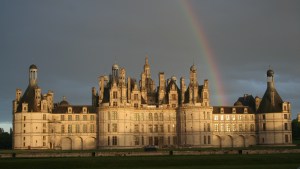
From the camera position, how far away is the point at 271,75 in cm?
11200

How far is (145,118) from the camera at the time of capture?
104688 millimetres

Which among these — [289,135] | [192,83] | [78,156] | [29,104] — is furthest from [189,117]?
[78,156]

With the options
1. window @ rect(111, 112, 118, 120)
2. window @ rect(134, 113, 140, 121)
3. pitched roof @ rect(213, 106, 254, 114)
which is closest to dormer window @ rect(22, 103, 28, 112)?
window @ rect(111, 112, 118, 120)

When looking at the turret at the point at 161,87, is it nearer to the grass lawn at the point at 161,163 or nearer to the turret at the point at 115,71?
the turret at the point at 115,71

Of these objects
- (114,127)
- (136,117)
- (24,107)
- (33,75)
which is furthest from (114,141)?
(33,75)

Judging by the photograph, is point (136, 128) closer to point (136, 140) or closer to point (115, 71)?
point (136, 140)

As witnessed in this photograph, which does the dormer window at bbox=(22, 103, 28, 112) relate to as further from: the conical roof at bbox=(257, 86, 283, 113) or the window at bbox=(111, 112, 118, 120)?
the conical roof at bbox=(257, 86, 283, 113)

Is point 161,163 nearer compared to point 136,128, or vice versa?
point 161,163

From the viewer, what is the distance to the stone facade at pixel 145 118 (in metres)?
99.6

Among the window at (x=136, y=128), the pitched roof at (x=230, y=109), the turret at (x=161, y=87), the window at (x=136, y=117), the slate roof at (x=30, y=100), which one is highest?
the turret at (x=161, y=87)

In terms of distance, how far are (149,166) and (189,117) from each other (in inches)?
2161

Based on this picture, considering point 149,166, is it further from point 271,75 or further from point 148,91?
point 271,75

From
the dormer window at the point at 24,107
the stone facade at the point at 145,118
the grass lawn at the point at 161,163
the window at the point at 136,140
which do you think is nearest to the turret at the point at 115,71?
the stone facade at the point at 145,118

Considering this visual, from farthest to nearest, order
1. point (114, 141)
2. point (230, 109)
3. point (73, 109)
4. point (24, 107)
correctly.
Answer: point (230, 109) → point (73, 109) → point (114, 141) → point (24, 107)
